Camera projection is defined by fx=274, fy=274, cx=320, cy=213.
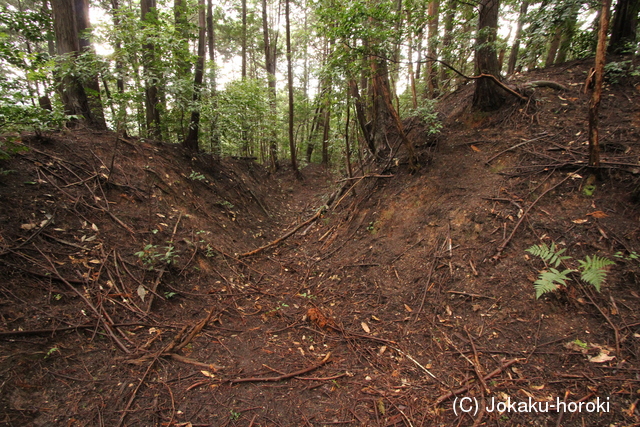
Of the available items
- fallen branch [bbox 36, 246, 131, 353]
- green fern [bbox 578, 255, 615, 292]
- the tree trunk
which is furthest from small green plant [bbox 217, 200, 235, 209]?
green fern [bbox 578, 255, 615, 292]

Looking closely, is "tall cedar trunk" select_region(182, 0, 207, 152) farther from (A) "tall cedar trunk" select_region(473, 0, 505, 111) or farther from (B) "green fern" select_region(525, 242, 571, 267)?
(B) "green fern" select_region(525, 242, 571, 267)

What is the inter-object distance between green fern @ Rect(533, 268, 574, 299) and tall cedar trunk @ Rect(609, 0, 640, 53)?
5871 mm

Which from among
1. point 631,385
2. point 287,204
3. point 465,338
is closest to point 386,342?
point 465,338

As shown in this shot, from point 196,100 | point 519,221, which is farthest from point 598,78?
point 196,100

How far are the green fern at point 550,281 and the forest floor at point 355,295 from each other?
17cm

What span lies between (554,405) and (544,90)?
5.92 m

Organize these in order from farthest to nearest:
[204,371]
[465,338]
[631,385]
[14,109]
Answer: [14,109] < [465,338] < [204,371] < [631,385]

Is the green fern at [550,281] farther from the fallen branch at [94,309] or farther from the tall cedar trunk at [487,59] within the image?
the fallen branch at [94,309]

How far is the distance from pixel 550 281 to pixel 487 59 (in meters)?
4.67

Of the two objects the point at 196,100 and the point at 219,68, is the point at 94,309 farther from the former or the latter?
the point at 219,68

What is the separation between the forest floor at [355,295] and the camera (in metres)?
2.54

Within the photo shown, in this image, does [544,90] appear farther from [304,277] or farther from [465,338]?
[304,277]

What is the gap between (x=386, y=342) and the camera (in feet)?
11.5

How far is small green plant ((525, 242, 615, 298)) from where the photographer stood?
9.31 ft
